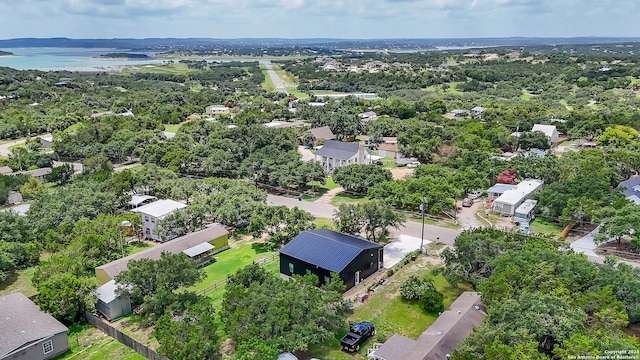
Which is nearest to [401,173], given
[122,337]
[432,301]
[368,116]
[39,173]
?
[432,301]

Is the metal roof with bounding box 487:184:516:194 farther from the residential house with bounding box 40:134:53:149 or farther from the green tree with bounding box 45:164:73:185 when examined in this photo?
the residential house with bounding box 40:134:53:149

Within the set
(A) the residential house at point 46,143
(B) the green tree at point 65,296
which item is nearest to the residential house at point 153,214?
(B) the green tree at point 65,296

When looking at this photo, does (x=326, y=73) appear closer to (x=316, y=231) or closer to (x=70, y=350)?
(x=316, y=231)

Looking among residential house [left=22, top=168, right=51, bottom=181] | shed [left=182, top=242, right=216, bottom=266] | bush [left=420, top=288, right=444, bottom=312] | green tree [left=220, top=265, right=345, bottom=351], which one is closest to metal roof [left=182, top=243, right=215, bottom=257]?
shed [left=182, top=242, right=216, bottom=266]

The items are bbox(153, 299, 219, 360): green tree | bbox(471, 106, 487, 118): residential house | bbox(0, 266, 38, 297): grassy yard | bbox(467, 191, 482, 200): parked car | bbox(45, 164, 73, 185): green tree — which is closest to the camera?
bbox(153, 299, 219, 360): green tree

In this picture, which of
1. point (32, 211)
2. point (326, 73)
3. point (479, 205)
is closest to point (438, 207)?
point (479, 205)

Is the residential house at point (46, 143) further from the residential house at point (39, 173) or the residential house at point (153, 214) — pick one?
the residential house at point (153, 214)
